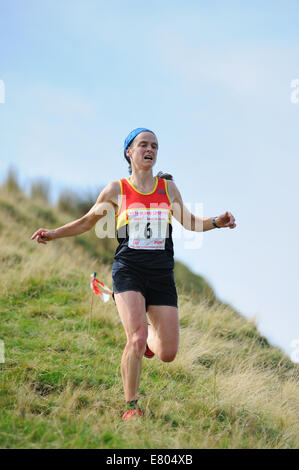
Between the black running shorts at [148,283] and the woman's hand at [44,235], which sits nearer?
the black running shorts at [148,283]

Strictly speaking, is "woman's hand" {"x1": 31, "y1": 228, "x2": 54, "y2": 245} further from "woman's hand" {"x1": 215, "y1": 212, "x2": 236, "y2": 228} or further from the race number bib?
"woman's hand" {"x1": 215, "y1": 212, "x2": 236, "y2": 228}

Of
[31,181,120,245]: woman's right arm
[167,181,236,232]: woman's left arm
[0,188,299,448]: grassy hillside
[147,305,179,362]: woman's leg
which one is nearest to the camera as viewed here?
[0,188,299,448]: grassy hillside

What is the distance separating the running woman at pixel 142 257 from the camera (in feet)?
14.9

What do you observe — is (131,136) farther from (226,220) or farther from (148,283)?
(148,283)

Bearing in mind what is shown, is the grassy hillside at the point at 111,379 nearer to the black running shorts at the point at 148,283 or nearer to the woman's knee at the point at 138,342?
the woman's knee at the point at 138,342

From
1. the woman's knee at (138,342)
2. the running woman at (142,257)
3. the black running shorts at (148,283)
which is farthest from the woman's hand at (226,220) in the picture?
the woman's knee at (138,342)

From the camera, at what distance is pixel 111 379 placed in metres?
5.74

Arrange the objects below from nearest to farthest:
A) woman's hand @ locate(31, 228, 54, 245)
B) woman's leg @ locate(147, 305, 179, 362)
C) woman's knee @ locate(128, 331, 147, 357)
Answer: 1. woman's knee @ locate(128, 331, 147, 357)
2. woman's leg @ locate(147, 305, 179, 362)
3. woman's hand @ locate(31, 228, 54, 245)

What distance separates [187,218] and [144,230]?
2.09 feet

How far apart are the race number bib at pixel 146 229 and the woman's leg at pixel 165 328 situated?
0.57 m

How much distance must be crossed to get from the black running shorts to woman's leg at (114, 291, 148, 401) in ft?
0.27

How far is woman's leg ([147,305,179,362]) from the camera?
4734 millimetres

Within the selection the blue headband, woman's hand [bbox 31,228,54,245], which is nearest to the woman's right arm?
woman's hand [bbox 31,228,54,245]
